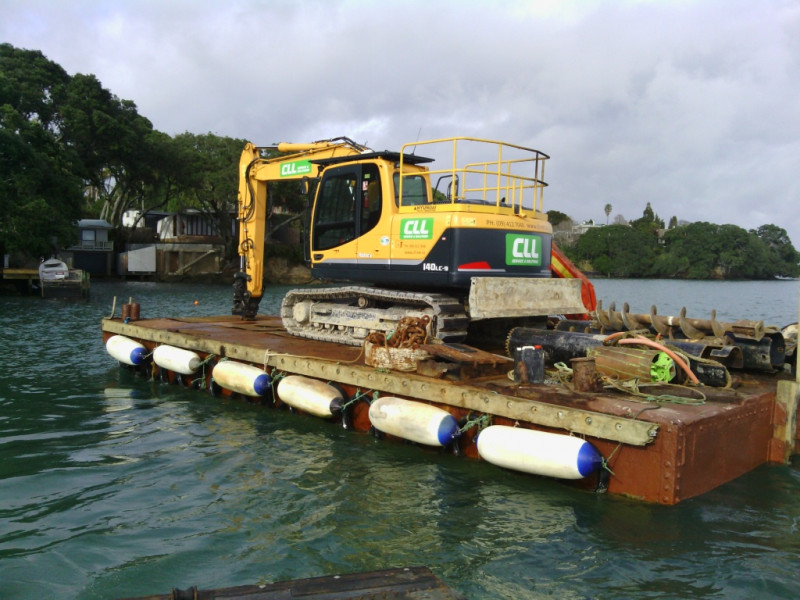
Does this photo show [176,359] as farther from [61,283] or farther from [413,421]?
[61,283]

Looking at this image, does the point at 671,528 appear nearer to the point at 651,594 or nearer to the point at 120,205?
the point at 651,594

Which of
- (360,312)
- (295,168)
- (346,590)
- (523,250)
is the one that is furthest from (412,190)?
(346,590)

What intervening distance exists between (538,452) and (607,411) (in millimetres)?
767

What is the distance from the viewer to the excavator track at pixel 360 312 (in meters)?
9.41

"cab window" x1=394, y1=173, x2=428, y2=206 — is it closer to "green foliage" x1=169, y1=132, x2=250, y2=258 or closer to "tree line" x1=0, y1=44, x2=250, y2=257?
"tree line" x1=0, y1=44, x2=250, y2=257

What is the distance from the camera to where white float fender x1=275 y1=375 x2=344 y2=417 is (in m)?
8.60

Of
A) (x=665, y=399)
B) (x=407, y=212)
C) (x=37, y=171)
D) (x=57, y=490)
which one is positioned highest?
(x=37, y=171)

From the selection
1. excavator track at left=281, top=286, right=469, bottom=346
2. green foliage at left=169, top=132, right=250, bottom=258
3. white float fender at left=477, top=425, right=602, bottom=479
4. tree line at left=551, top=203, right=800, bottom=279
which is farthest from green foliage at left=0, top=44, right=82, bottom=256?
tree line at left=551, top=203, right=800, bottom=279

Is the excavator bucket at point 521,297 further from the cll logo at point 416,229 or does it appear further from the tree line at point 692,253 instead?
the tree line at point 692,253

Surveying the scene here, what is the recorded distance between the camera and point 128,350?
41.3 ft

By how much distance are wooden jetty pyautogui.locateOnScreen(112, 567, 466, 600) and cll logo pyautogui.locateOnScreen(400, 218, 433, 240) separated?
587 cm

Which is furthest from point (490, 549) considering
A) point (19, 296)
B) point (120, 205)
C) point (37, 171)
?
point (120, 205)

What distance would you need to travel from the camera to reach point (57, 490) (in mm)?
6996

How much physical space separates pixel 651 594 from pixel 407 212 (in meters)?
6.26
